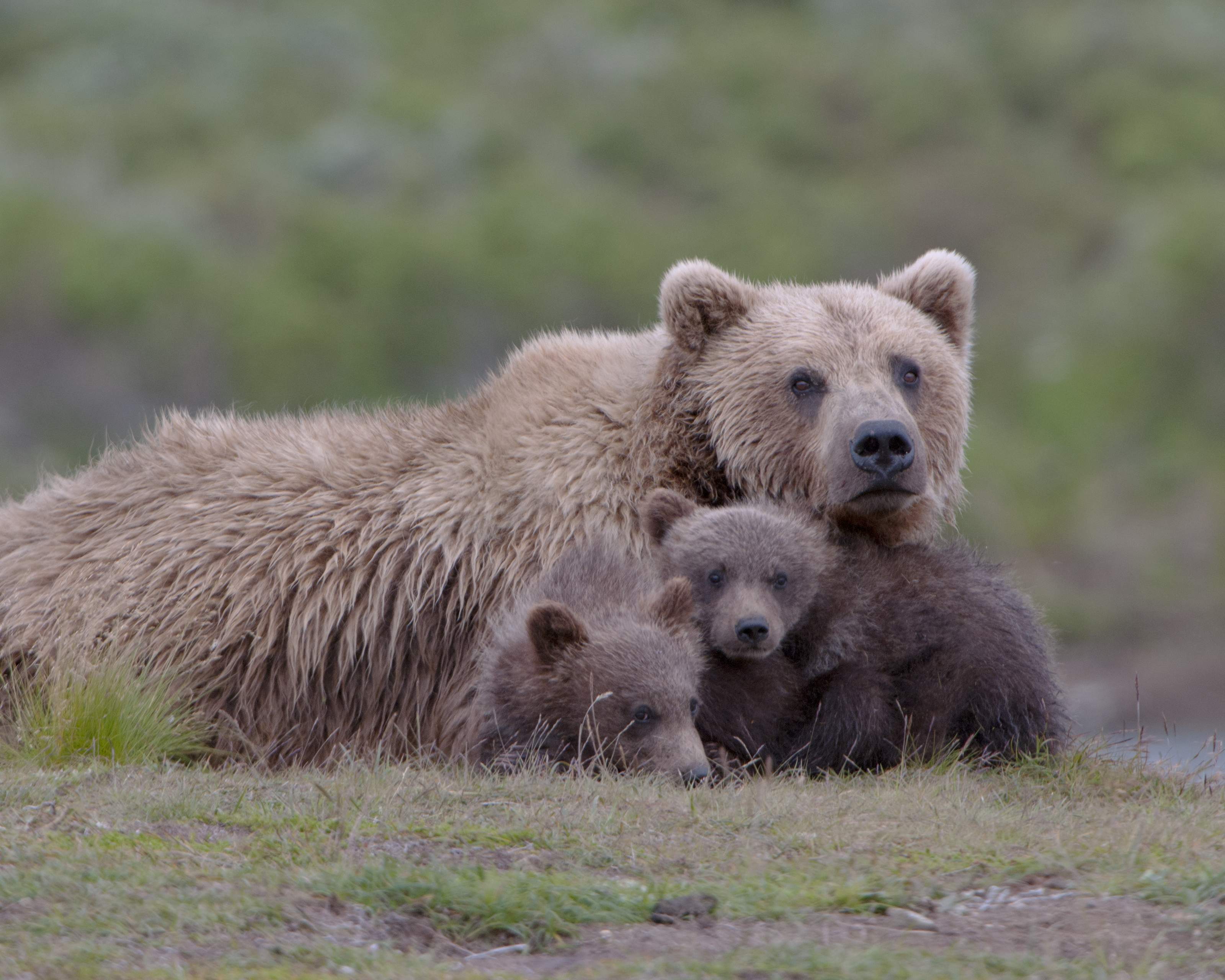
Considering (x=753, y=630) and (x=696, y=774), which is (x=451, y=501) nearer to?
(x=753, y=630)

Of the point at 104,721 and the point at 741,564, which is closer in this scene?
the point at 104,721

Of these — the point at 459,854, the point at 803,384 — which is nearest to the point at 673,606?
the point at 803,384

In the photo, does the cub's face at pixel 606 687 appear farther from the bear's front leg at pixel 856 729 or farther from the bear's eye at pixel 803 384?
the bear's eye at pixel 803 384

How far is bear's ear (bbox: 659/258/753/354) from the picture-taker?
301 inches

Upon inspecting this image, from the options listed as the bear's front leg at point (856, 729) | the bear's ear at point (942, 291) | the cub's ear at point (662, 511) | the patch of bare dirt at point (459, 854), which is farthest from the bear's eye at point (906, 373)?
the patch of bare dirt at point (459, 854)

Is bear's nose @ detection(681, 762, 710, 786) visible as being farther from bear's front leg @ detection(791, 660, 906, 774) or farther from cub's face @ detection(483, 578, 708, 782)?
bear's front leg @ detection(791, 660, 906, 774)

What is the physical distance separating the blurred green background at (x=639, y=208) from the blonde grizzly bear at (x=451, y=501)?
1712 cm

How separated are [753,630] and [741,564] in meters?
0.38

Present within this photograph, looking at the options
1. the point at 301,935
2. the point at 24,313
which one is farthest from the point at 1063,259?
the point at 301,935

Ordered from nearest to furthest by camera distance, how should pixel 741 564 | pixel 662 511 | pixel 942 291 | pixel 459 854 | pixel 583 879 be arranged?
pixel 583 879, pixel 459 854, pixel 741 564, pixel 662 511, pixel 942 291

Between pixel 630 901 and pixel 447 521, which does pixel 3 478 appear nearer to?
pixel 447 521

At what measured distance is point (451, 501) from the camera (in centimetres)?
743

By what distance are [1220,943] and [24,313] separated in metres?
34.9

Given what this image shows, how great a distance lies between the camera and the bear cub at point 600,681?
6535 mm
